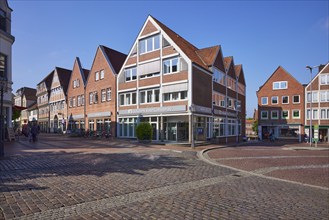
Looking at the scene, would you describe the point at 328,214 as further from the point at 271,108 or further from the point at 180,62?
the point at 271,108

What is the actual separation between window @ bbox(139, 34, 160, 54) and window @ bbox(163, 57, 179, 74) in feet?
7.36

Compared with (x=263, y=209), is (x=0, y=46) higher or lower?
higher

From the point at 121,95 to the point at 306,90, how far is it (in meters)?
33.5

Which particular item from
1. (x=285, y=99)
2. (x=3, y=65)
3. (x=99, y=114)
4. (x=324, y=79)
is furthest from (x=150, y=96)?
(x=324, y=79)

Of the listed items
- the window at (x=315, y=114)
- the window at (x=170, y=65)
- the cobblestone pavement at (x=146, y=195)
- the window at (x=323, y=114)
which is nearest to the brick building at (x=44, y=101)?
the window at (x=170, y=65)

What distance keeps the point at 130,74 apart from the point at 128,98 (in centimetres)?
293

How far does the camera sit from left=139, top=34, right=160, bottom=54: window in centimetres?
2753

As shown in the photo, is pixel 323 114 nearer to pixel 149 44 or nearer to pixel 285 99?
pixel 285 99

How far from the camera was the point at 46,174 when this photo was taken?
7855 millimetres

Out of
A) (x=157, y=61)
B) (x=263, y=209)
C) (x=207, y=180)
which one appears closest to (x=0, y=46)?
(x=157, y=61)

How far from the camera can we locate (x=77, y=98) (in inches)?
1582

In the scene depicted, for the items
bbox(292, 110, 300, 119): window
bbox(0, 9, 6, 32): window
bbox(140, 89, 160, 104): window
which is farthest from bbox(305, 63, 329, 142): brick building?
bbox(0, 9, 6, 32): window

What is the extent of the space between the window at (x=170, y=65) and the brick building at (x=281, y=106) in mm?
29100

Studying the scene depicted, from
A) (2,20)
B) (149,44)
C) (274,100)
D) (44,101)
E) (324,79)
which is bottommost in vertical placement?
(44,101)
